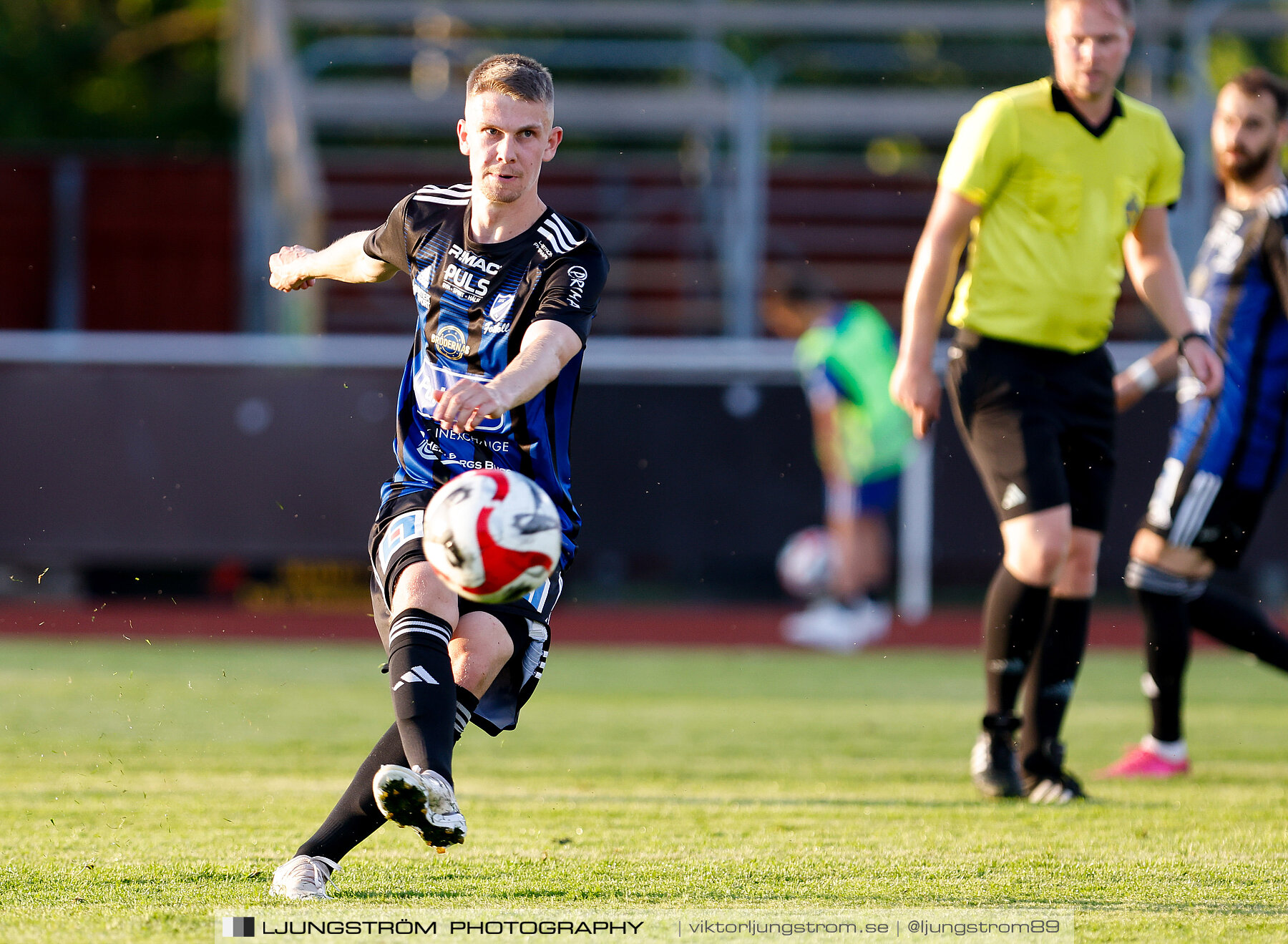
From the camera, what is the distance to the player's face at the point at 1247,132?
18.1 feet

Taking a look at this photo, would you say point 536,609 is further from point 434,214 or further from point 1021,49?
A: point 1021,49

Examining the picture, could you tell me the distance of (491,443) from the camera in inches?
141

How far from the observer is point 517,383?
3273 mm

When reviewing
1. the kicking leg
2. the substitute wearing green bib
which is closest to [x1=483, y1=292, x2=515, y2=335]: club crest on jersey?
the kicking leg

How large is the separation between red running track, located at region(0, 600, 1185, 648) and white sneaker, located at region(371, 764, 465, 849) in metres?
7.89

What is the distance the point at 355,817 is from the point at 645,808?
1.51 m

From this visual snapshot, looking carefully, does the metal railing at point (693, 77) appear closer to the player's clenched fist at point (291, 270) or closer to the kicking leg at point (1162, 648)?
the kicking leg at point (1162, 648)

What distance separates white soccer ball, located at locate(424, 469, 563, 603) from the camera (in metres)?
3.19

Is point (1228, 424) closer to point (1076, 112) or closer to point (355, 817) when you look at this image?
point (1076, 112)

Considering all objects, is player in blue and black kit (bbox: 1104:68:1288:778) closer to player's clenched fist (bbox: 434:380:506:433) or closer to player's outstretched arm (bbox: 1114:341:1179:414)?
player's outstretched arm (bbox: 1114:341:1179:414)

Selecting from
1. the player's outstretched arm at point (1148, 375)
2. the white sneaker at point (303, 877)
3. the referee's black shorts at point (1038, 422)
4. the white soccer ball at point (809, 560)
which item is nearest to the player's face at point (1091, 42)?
the referee's black shorts at point (1038, 422)

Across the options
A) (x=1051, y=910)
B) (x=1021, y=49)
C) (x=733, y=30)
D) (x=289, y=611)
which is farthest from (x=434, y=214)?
(x=733, y=30)

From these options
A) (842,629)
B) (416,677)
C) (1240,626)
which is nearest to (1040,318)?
(1240,626)

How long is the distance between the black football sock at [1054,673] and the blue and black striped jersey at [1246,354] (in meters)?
0.84
